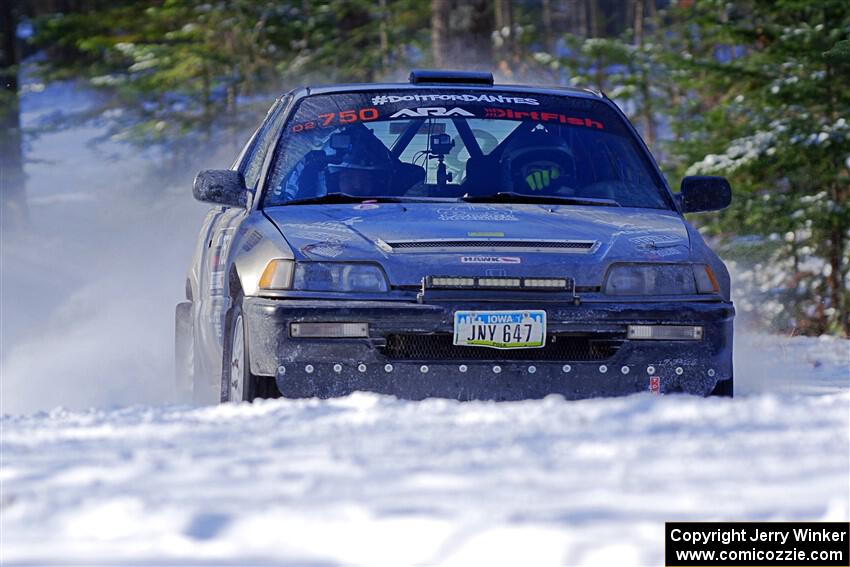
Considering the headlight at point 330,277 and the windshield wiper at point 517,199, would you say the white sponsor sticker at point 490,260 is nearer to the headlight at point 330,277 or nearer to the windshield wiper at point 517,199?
the headlight at point 330,277

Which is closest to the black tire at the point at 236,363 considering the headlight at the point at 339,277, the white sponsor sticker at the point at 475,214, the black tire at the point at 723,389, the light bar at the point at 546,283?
the headlight at the point at 339,277

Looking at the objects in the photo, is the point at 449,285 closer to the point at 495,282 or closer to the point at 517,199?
the point at 495,282

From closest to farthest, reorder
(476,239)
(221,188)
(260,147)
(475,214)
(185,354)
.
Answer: (476,239), (475,214), (221,188), (260,147), (185,354)

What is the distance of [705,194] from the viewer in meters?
6.81

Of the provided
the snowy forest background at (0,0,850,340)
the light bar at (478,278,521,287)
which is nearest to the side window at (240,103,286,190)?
the light bar at (478,278,521,287)

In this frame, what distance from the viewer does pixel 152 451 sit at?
173 inches

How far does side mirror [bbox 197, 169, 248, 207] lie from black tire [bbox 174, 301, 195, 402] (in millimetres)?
1051

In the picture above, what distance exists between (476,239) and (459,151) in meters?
1.28

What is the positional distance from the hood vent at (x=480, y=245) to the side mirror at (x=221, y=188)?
3.97 feet

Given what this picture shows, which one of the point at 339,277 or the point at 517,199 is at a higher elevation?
the point at 517,199

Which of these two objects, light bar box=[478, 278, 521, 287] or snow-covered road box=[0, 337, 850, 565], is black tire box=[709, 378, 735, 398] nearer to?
snow-covered road box=[0, 337, 850, 565]

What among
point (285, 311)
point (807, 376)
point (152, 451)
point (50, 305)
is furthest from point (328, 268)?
point (50, 305)

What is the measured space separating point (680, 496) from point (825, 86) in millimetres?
10338

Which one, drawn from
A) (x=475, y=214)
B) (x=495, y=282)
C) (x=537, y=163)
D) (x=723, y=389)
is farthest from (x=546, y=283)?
(x=537, y=163)
